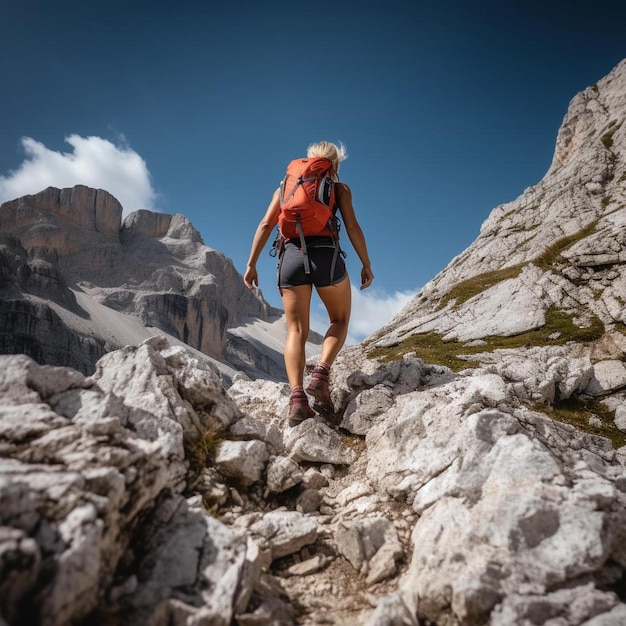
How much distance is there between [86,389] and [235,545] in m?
2.45

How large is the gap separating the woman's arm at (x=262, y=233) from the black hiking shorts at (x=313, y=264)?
89 centimetres

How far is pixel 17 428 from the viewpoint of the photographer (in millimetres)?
3219

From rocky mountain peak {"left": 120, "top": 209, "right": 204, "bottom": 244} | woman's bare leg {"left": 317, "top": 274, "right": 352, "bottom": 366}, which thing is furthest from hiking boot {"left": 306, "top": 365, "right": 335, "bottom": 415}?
rocky mountain peak {"left": 120, "top": 209, "right": 204, "bottom": 244}

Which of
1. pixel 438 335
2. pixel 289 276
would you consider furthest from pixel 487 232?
pixel 289 276

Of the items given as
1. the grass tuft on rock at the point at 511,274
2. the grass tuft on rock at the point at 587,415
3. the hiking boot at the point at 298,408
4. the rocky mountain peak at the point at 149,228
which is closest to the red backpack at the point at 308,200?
the hiking boot at the point at 298,408

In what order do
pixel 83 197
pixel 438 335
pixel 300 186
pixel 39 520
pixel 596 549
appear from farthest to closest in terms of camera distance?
pixel 83 197 < pixel 438 335 < pixel 300 186 < pixel 596 549 < pixel 39 520

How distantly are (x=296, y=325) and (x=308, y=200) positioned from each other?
7.17ft

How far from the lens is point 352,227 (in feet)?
23.7

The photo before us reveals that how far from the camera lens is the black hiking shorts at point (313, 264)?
6668 millimetres

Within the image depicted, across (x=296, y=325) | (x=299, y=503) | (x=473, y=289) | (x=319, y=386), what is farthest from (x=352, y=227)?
(x=473, y=289)

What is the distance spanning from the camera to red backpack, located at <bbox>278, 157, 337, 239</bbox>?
6.47m

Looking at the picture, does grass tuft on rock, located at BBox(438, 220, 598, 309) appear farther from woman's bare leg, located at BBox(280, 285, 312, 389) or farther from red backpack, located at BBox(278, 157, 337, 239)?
woman's bare leg, located at BBox(280, 285, 312, 389)

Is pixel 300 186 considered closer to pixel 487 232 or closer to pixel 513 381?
pixel 513 381

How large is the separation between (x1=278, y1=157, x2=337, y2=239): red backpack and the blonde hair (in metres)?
0.31
